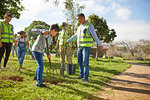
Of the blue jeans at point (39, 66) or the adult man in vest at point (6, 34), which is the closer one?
the blue jeans at point (39, 66)

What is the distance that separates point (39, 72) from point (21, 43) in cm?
367

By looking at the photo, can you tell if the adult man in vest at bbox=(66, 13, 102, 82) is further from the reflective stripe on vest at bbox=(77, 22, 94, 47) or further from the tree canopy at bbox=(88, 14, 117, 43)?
the tree canopy at bbox=(88, 14, 117, 43)

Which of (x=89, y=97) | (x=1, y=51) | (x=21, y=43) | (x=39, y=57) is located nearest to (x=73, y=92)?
(x=89, y=97)

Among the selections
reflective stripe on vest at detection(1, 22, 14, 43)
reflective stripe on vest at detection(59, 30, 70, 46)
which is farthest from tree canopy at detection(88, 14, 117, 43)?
reflective stripe on vest at detection(1, 22, 14, 43)

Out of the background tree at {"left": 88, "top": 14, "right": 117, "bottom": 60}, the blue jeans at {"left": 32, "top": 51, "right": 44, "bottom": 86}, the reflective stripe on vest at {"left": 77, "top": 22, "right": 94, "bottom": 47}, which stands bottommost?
the blue jeans at {"left": 32, "top": 51, "right": 44, "bottom": 86}

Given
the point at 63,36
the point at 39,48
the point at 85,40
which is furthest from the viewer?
the point at 63,36

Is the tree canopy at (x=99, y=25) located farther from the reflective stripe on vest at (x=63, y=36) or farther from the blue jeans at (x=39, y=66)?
the blue jeans at (x=39, y=66)

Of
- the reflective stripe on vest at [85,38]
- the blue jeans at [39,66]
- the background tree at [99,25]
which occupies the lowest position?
the blue jeans at [39,66]

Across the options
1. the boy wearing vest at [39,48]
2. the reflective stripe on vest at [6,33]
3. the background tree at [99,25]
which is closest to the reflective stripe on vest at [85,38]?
the boy wearing vest at [39,48]

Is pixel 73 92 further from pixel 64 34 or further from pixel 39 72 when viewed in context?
pixel 64 34

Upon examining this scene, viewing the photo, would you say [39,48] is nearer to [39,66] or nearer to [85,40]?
[39,66]

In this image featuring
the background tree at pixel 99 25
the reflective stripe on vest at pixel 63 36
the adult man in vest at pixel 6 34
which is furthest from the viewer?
the background tree at pixel 99 25

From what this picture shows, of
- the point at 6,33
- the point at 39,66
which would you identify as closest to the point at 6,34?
the point at 6,33

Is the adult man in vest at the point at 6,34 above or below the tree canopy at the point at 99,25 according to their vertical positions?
below
